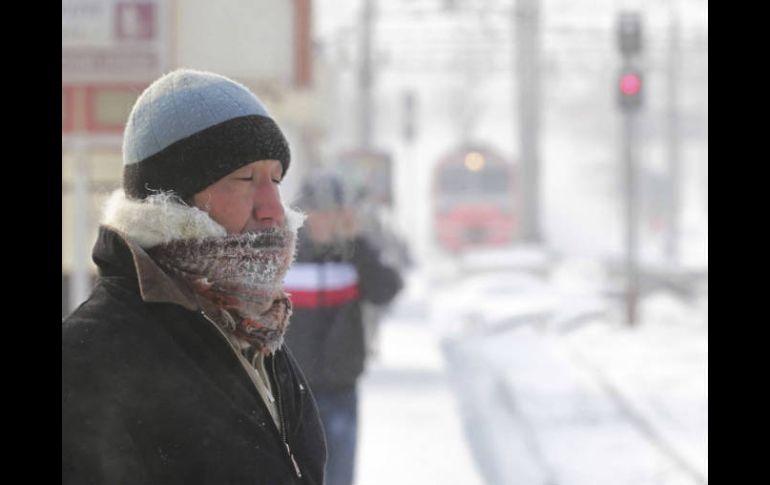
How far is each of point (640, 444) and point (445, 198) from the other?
77.1 ft

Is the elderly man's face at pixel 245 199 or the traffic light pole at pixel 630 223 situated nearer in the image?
the elderly man's face at pixel 245 199

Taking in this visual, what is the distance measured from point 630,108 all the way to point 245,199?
1247 centimetres

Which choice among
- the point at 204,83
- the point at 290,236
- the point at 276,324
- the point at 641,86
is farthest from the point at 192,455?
the point at 641,86

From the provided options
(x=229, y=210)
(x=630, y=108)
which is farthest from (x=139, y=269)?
(x=630, y=108)

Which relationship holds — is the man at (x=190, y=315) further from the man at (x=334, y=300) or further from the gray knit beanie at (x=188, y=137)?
the man at (x=334, y=300)

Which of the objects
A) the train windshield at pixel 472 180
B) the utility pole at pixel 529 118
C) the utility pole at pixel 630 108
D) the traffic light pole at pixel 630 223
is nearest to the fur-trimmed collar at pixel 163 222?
the utility pole at pixel 630 108

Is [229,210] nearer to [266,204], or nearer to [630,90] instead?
[266,204]

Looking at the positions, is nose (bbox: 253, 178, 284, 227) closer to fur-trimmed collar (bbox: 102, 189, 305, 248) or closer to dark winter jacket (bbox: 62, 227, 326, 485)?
fur-trimmed collar (bbox: 102, 189, 305, 248)

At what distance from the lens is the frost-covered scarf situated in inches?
76.4

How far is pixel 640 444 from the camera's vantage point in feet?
26.1

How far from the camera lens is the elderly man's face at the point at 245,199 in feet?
6.52

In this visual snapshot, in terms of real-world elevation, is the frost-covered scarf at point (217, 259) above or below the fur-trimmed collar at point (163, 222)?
below
